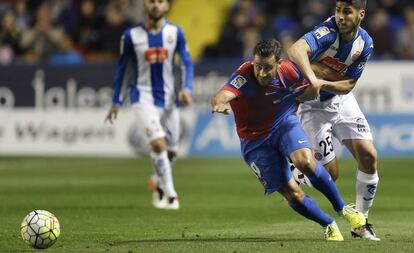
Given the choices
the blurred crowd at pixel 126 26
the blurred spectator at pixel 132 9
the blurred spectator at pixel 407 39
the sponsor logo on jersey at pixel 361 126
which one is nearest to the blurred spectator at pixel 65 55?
the blurred crowd at pixel 126 26

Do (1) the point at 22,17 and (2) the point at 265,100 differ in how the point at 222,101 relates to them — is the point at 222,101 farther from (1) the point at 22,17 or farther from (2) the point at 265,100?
(1) the point at 22,17

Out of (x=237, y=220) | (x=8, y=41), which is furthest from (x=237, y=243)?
(x=8, y=41)

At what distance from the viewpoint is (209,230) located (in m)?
10.9

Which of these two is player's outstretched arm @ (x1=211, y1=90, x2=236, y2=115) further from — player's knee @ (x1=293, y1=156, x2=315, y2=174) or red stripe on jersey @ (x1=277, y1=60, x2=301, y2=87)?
player's knee @ (x1=293, y1=156, x2=315, y2=174)

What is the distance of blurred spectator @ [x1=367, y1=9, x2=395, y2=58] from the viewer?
23.0 meters

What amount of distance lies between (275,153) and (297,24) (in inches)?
570

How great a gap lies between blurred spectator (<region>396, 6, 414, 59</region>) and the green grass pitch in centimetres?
298

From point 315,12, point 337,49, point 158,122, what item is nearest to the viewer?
point 337,49

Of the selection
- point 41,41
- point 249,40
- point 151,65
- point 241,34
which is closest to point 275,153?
point 151,65

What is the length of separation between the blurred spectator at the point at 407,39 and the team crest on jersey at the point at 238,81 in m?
13.8

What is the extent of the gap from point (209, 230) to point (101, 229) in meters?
1.07

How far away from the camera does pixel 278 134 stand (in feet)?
32.2

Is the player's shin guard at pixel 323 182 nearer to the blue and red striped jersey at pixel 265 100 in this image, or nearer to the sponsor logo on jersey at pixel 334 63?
the blue and red striped jersey at pixel 265 100

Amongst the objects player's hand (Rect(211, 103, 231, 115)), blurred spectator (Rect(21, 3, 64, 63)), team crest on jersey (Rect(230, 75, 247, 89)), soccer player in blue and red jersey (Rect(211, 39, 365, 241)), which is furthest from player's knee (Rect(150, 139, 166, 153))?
blurred spectator (Rect(21, 3, 64, 63))
